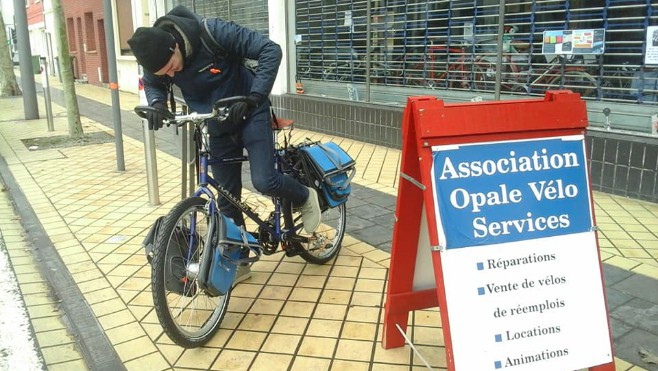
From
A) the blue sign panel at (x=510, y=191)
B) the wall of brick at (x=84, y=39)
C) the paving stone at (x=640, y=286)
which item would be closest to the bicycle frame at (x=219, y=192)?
the blue sign panel at (x=510, y=191)

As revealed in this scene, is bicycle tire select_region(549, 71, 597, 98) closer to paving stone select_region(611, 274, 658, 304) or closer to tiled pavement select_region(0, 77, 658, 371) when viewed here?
tiled pavement select_region(0, 77, 658, 371)

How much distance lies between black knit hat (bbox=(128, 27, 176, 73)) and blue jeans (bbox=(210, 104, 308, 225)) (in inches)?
24.6

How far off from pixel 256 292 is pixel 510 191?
1.93 meters

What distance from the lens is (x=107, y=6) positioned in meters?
6.15

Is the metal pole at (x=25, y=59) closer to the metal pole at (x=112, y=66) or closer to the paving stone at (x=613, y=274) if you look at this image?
the metal pole at (x=112, y=66)

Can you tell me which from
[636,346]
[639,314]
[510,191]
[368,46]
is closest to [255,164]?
[510,191]

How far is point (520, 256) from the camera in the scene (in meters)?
2.29

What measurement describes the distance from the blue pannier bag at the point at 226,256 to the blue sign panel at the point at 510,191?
1.24m

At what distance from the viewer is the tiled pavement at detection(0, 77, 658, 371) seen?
2.93m

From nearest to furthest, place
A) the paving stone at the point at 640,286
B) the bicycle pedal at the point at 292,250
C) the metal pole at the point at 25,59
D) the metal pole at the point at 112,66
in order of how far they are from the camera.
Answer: the paving stone at the point at 640,286, the bicycle pedal at the point at 292,250, the metal pole at the point at 112,66, the metal pole at the point at 25,59

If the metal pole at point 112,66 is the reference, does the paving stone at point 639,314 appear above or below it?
below

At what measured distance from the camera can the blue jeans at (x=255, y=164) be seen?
326 cm

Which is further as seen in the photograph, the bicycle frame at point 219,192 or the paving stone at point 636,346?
the bicycle frame at point 219,192

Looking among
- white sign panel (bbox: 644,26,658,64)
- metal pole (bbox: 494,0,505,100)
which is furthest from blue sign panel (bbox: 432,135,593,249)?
metal pole (bbox: 494,0,505,100)
